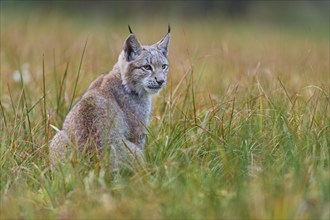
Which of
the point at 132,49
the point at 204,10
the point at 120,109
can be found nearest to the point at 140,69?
the point at 132,49

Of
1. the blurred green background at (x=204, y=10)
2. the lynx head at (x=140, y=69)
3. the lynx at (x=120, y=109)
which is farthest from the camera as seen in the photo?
the blurred green background at (x=204, y=10)

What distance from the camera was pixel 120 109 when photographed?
5566 mm

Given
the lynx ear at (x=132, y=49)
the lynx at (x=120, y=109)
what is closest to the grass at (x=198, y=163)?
the lynx at (x=120, y=109)

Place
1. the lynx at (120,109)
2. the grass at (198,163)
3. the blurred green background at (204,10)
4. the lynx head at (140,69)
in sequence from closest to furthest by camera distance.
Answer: the grass at (198,163)
the lynx at (120,109)
the lynx head at (140,69)
the blurred green background at (204,10)

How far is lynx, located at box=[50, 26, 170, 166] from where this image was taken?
496cm

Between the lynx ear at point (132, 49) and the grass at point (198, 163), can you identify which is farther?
the lynx ear at point (132, 49)

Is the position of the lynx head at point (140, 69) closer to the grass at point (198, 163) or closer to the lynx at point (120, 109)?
the lynx at point (120, 109)

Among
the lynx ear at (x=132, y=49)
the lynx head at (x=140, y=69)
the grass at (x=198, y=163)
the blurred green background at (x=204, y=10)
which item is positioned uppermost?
the lynx ear at (x=132, y=49)

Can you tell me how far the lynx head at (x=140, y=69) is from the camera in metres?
5.79

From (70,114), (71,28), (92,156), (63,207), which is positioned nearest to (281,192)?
(63,207)

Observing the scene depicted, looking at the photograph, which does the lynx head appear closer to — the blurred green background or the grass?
the grass

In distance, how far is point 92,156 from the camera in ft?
15.9

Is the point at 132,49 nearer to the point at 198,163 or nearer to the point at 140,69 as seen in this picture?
the point at 140,69

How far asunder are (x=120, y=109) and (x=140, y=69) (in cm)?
41
